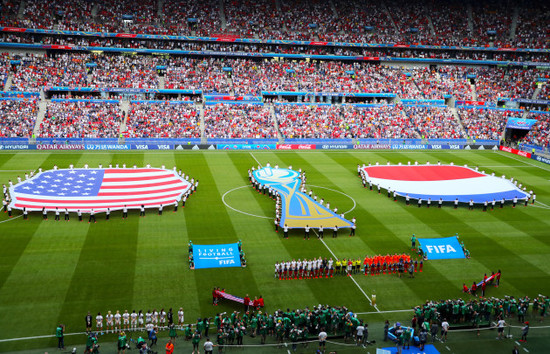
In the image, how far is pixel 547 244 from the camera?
1428 inches

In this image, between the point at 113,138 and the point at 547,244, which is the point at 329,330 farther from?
the point at 113,138

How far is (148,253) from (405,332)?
55.8 feet

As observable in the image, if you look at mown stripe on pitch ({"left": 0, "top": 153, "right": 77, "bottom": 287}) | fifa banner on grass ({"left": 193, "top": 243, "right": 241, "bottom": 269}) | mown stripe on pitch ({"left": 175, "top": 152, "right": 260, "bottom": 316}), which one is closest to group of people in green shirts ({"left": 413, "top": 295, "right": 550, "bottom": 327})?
mown stripe on pitch ({"left": 175, "top": 152, "right": 260, "bottom": 316})

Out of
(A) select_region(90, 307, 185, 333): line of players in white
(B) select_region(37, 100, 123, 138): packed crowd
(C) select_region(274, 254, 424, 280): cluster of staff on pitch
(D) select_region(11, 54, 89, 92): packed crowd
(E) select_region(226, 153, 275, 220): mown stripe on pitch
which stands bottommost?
(A) select_region(90, 307, 185, 333): line of players in white

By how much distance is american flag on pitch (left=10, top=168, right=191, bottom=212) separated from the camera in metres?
38.4

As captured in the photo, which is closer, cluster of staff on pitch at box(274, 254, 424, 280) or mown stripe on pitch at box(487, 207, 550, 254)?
cluster of staff on pitch at box(274, 254, 424, 280)

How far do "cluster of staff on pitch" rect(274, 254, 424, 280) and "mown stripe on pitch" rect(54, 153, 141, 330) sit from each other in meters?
9.14

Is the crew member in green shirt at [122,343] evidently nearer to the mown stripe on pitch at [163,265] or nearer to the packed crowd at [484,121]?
the mown stripe on pitch at [163,265]

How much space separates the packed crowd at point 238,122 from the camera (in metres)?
66.6

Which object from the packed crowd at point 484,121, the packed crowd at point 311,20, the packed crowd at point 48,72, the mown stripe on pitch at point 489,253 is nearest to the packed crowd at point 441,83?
the packed crowd at point 484,121

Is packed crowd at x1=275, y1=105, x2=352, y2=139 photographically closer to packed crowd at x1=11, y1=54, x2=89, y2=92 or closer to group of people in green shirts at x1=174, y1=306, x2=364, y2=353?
packed crowd at x1=11, y1=54, x2=89, y2=92

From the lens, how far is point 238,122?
6869cm

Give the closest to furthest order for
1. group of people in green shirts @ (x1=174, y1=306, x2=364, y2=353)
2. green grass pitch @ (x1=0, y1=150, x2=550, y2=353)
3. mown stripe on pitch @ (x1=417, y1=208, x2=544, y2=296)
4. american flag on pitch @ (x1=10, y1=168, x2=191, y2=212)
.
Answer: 1. group of people in green shirts @ (x1=174, y1=306, x2=364, y2=353)
2. green grass pitch @ (x1=0, y1=150, x2=550, y2=353)
3. mown stripe on pitch @ (x1=417, y1=208, x2=544, y2=296)
4. american flag on pitch @ (x1=10, y1=168, x2=191, y2=212)

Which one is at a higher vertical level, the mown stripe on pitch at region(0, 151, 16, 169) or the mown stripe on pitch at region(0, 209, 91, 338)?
the mown stripe on pitch at region(0, 151, 16, 169)
